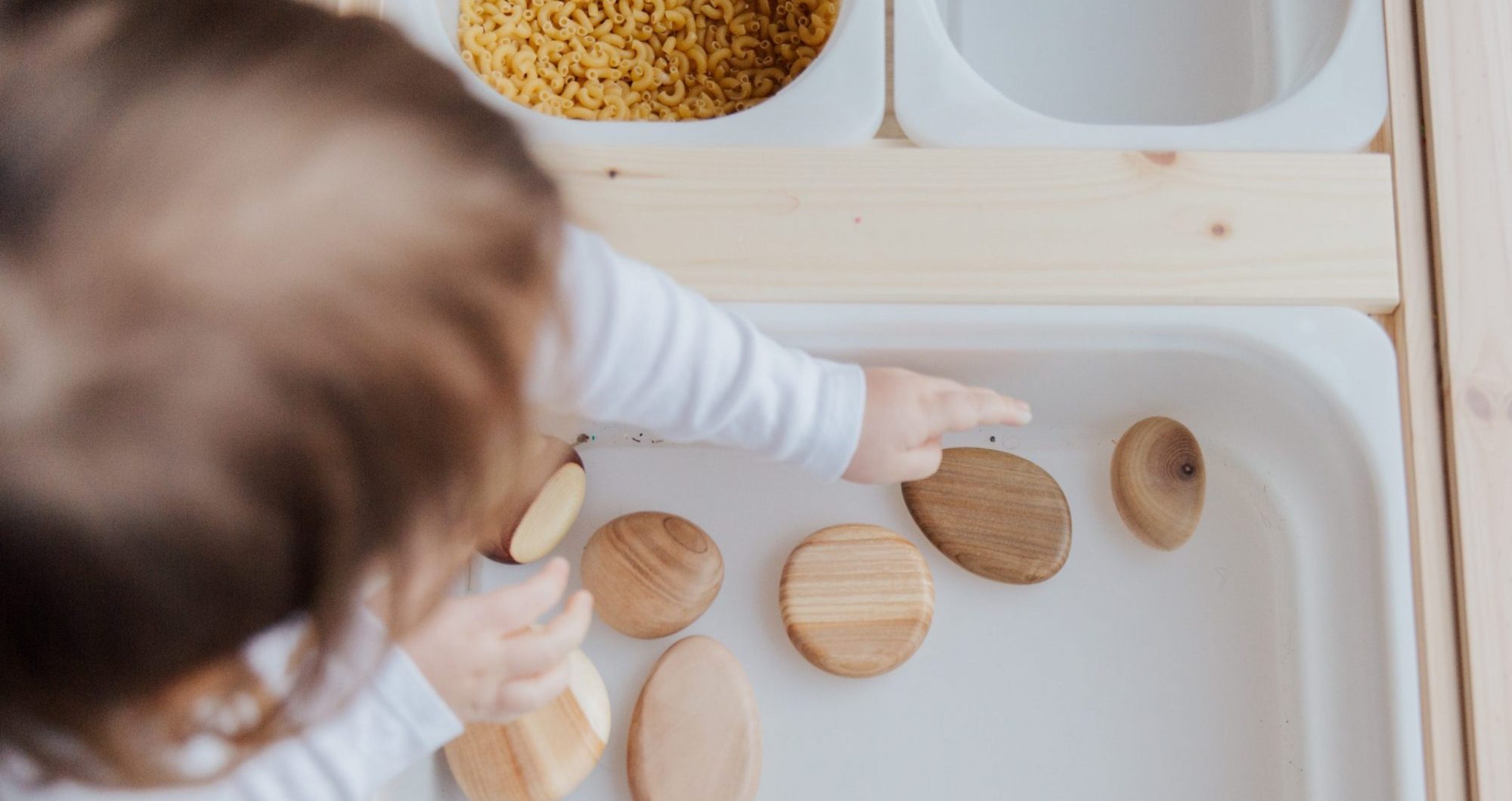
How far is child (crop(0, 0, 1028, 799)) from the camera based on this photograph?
0.29 meters

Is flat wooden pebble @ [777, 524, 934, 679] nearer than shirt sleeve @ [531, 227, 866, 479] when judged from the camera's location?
No

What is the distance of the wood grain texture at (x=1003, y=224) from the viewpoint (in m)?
0.60

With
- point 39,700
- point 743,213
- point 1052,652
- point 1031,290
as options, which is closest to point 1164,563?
point 1052,652

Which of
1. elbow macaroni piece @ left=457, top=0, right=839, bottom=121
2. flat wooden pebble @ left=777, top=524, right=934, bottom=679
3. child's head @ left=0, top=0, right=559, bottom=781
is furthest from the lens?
elbow macaroni piece @ left=457, top=0, right=839, bottom=121

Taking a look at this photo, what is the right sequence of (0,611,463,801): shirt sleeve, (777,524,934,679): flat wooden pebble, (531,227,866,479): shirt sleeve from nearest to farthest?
(0,611,463,801): shirt sleeve → (531,227,866,479): shirt sleeve → (777,524,934,679): flat wooden pebble

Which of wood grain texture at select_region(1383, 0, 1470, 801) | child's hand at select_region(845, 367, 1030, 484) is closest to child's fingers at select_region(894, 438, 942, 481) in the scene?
child's hand at select_region(845, 367, 1030, 484)

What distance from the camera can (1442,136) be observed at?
615 millimetres

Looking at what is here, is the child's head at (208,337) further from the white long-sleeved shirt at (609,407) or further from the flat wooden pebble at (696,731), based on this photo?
the flat wooden pebble at (696,731)

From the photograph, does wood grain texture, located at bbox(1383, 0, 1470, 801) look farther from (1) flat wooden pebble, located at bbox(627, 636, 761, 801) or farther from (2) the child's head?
(2) the child's head

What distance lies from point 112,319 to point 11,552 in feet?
0.22

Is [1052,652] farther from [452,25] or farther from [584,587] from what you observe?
[452,25]

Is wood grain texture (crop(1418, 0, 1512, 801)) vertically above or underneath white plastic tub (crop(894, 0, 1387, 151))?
underneath

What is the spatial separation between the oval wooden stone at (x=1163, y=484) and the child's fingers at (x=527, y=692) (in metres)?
0.36

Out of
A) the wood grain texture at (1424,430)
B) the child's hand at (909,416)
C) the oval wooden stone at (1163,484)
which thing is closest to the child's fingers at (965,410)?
the child's hand at (909,416)
